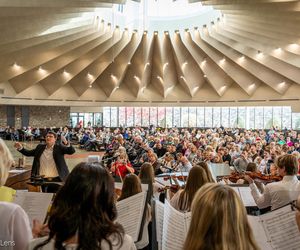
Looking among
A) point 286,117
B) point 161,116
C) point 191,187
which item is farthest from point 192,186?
point 161,116

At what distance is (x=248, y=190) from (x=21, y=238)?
293cm

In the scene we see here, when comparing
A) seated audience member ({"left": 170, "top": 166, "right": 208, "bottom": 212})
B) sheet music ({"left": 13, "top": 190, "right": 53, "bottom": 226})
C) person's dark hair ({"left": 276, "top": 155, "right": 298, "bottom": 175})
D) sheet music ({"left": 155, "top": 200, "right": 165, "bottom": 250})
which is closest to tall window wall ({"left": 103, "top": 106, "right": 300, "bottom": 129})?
person's dark hair ({"left": 276, "top": 155, "right": 298, "bottom": 175})

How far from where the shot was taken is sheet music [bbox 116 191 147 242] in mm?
2211

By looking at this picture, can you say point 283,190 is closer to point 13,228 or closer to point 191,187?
point 191,187

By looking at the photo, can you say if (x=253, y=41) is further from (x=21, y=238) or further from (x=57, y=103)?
(x=21, y=238)

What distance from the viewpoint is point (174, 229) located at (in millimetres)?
1982

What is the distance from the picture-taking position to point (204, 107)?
2905 cm

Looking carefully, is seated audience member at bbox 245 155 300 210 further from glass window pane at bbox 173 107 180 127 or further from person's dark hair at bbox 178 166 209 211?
glass window pane at bbox 173 107 180 127

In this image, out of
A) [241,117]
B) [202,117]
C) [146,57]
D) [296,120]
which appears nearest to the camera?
[146,57]

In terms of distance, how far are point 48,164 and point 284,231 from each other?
439 centimetres

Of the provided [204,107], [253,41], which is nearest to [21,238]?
[253,41]

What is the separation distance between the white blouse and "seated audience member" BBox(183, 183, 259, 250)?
30.2 inches

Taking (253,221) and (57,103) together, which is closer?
(253,221)

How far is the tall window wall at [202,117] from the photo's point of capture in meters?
27.0
